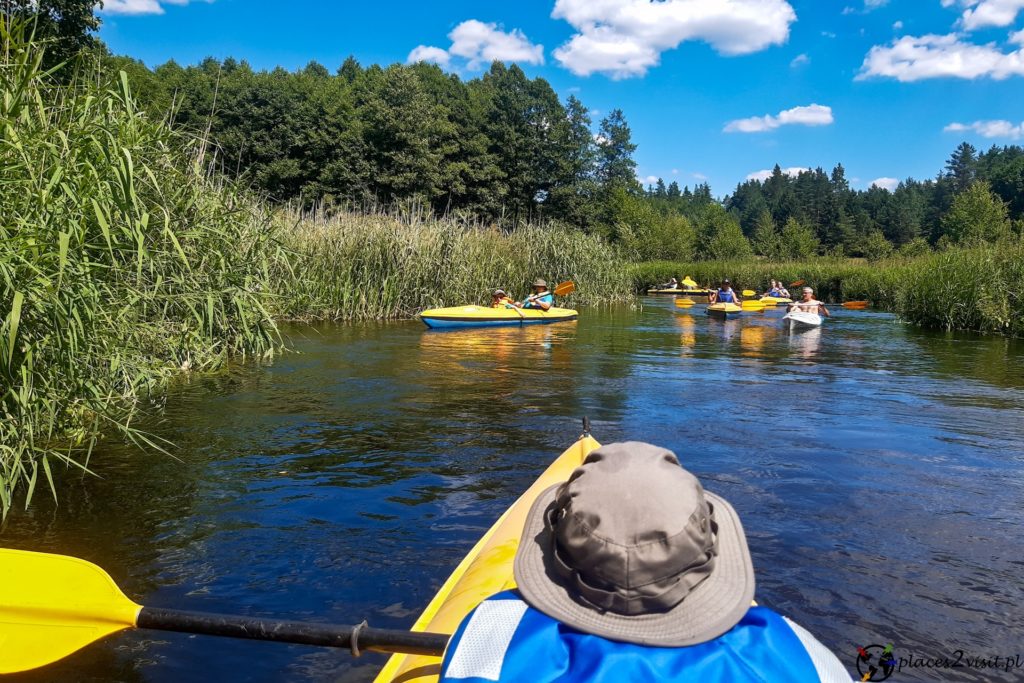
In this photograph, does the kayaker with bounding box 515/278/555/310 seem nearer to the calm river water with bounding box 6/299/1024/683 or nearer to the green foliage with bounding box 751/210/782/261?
the calm river water with bounding box 6/299/1024/683

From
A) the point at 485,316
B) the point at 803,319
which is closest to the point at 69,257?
the point at 485,316

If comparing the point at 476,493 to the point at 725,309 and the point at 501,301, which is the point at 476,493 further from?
the point at 725,309

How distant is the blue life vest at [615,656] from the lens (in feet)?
3.83

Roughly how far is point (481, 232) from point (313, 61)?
241 feet

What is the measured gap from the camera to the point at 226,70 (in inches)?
2793

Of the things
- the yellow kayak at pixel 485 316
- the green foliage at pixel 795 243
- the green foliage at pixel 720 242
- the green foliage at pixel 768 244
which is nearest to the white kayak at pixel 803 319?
the yellow kayak at pixel 485 316

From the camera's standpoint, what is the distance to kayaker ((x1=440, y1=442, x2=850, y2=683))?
119cm

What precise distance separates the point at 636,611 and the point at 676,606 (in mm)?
71

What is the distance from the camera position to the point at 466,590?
2371mm

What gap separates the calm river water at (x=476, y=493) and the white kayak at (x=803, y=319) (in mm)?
6622

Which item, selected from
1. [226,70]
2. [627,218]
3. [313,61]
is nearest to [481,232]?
[627,218]

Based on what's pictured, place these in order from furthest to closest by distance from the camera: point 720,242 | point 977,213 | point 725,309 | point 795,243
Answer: point 795,243, point 720,242, point 977,213, point 725,309

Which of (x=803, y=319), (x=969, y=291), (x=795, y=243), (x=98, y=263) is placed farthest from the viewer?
(x=795, y=243)

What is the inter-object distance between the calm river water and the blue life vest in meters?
1.95
